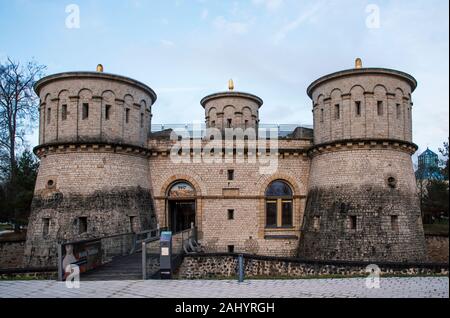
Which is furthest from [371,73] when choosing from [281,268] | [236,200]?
[281,268]

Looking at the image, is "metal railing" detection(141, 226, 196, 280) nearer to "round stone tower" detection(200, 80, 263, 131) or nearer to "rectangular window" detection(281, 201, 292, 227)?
"rectangular window" detection(281, 201, 292, 227)

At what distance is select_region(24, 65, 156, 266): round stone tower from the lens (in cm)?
1762

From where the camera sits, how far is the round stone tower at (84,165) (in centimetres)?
1762

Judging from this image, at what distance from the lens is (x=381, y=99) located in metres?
18.6

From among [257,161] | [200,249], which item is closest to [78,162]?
[200,249]

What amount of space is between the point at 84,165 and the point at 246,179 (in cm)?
858

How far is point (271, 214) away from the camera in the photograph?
68.8ft

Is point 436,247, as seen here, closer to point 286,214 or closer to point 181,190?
point 286,214

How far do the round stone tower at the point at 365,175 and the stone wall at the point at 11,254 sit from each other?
16568mm

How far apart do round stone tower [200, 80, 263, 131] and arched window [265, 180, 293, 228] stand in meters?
6.24

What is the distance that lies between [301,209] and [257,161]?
3.63 m

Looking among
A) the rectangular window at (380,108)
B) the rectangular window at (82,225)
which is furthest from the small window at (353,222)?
the rectangular window at (82,225)

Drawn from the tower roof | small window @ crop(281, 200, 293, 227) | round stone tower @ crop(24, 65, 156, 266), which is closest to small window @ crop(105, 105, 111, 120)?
round stone tower @ crop(24, 65, 156, 266)
